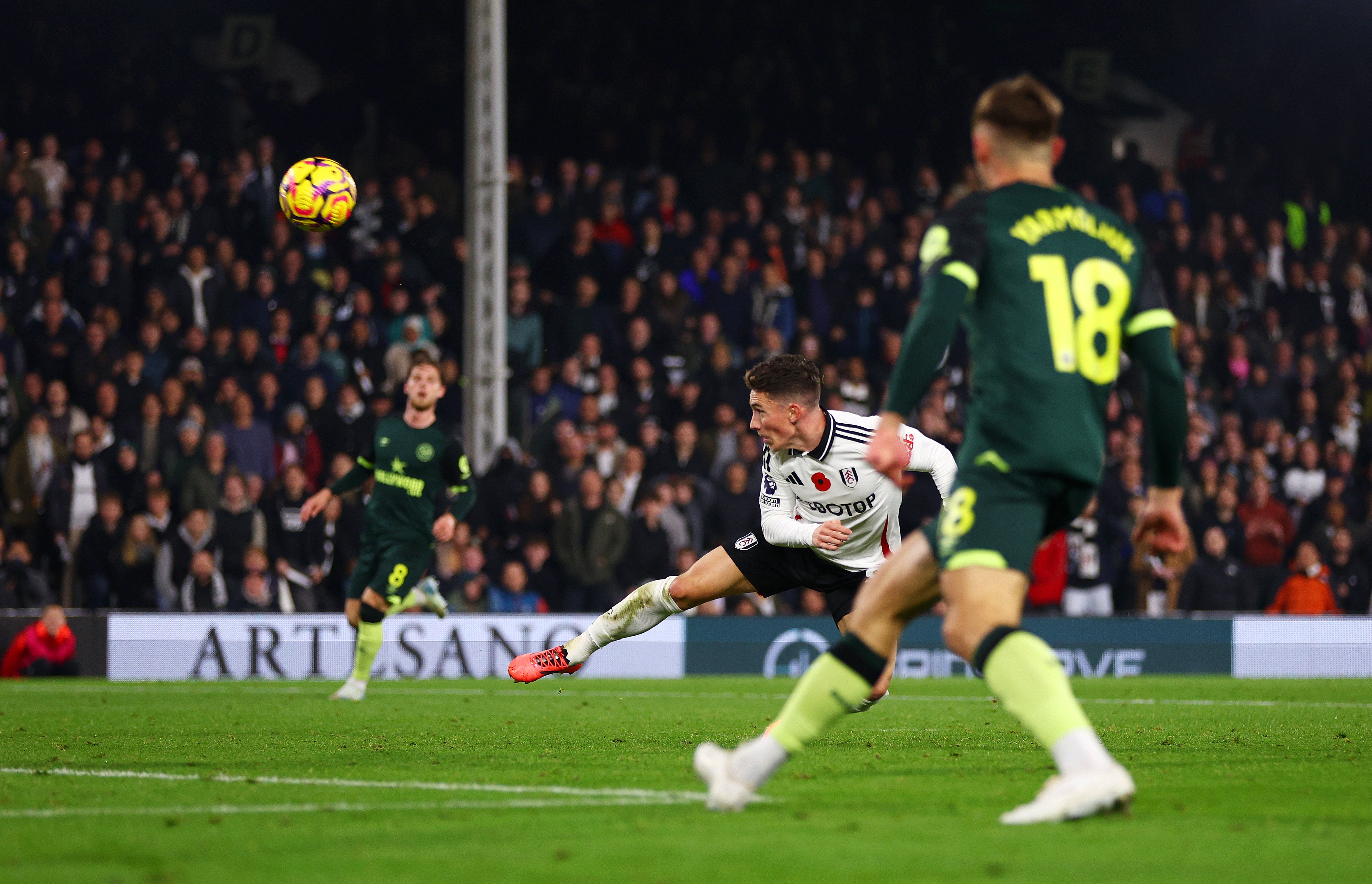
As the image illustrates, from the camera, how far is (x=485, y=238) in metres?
19.8

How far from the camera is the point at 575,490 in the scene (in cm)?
1875

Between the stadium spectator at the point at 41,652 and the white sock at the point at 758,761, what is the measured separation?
13019 millimetres

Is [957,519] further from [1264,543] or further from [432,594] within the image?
[1264,543]

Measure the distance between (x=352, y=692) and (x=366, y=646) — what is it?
18.0 inches

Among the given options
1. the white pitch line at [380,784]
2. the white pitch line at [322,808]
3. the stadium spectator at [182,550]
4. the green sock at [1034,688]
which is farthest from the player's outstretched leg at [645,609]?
the stadium spectator at [182,550]

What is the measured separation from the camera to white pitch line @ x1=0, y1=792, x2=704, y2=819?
18.6 ft

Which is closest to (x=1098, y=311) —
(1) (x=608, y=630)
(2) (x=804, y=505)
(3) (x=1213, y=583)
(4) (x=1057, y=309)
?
(4) (x=1057, y=309)

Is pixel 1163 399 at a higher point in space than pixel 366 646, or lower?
higher

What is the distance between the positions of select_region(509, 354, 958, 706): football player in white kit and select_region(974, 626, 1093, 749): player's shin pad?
3.27m

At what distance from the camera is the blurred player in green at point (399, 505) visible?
13.4m

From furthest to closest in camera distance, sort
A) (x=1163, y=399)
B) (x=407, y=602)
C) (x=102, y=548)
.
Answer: (x=102, y=548)
(x=407, y=602)
(x=1163, y=399)

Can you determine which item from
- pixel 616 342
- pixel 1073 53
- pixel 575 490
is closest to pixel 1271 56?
pixel 1073 53

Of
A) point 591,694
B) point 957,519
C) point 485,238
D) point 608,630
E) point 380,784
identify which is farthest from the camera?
point 485,238

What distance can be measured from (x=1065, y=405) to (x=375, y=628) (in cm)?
903
